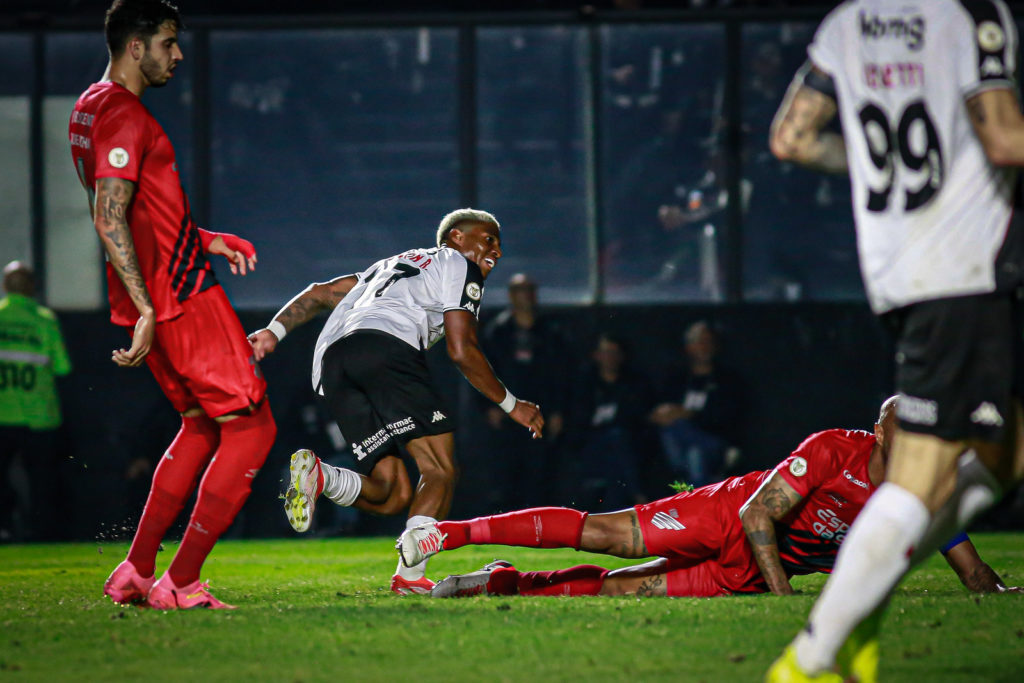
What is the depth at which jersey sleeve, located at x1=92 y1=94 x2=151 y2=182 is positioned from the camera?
174 inches

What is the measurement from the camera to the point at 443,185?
427 inches

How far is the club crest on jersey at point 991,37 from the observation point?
3010 mm

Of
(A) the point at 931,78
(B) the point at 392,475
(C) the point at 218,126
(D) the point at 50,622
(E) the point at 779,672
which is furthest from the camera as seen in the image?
(C) the point at 218,126

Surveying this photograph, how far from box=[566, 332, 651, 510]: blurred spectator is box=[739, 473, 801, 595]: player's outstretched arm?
5.05m

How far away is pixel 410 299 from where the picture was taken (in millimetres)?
6059

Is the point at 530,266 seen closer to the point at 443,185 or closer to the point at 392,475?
the point at 443,185

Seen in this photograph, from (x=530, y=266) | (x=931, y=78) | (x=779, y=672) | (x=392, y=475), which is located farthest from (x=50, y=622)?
(x=530, y=266)

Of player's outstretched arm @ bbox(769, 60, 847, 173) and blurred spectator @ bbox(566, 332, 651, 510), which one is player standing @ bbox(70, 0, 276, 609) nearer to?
player's outstretched arm @ bbox(769, 60, 847, 173)

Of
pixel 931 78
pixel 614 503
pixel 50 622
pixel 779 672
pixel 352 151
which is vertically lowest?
pixel 614 503

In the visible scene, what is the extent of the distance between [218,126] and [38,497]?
3.46 m

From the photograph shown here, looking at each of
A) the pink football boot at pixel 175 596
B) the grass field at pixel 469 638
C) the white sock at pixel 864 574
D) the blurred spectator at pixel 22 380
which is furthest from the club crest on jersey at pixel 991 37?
the blurred spectator at pixel 22 380

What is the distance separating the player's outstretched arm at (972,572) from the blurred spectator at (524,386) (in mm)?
5248

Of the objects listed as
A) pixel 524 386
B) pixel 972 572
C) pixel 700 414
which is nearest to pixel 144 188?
pixel 972 572

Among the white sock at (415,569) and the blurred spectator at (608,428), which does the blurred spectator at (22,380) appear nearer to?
the blurred spectator at (608,428)
